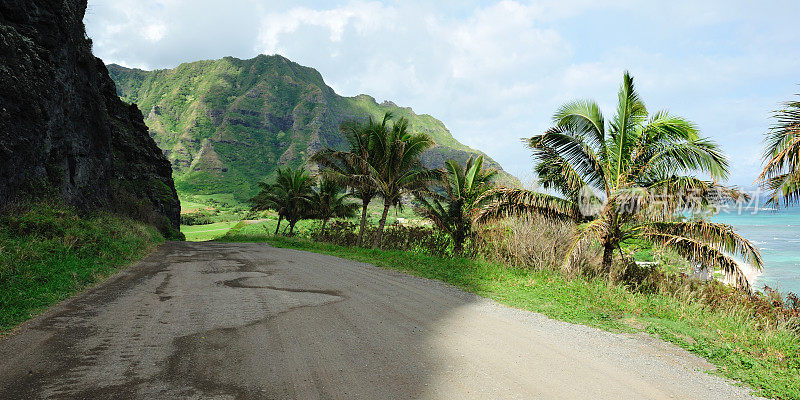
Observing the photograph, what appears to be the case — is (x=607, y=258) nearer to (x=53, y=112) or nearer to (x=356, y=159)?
(x=356, y=159)

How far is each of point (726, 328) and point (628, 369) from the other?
2906mm

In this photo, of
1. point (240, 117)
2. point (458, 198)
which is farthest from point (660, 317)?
point (240, 117)

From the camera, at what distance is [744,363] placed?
4164 mm

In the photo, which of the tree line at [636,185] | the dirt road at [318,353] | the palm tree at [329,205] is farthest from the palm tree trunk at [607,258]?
the palm tree at [329,205]

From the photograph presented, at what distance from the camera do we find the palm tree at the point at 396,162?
1714 cm

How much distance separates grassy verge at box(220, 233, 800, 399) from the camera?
4.06 m

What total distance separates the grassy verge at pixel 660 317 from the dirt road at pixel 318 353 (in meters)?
0.39

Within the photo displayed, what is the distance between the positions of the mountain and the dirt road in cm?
10172

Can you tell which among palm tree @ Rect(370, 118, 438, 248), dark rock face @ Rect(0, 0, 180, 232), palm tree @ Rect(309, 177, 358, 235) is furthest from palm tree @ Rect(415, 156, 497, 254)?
palm tree @ Rect(309, 177, 358, 235)

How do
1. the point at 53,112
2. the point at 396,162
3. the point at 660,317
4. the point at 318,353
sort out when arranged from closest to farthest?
1. the point at 318,353
2. the point at 660,317
3. the point at 53,112
4. the point at 396,162

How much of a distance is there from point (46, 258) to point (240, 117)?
491 ft

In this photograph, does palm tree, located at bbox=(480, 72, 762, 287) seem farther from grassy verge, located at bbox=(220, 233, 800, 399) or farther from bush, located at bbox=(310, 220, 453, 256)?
bush, located at bbox=(310, 220, 453, 256)

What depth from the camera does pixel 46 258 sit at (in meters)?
7.06

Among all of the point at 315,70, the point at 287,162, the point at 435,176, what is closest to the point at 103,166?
the point at 435,176
